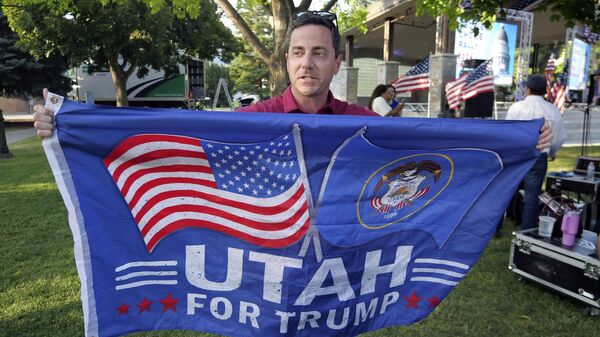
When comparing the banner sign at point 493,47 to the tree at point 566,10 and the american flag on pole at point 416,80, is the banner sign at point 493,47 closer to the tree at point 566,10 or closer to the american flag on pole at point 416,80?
the american flag on pole at point 416,80

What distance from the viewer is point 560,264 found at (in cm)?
395

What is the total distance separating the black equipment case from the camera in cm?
368

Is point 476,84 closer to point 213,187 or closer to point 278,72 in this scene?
point 278,72

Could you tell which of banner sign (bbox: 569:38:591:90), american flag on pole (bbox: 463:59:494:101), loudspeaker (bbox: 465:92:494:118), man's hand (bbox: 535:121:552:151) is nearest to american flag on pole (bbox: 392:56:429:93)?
american flag on pole (bbox: 463:59:494:101)

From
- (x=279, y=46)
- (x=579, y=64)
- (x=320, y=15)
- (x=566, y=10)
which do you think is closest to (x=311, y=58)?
(x=320, y=15)

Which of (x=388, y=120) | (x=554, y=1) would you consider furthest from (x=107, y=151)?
(x=554, y=1)

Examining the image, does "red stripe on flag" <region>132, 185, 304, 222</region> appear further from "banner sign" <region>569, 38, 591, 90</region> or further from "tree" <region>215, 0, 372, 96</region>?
"banner sign" <region>569, 38, 591, 90</region>

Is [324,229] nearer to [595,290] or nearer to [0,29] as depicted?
[595,290]

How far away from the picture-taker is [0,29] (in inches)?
776

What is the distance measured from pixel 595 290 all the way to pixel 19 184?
951cm

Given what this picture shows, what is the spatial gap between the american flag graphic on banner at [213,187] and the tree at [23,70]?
20421 millimetres

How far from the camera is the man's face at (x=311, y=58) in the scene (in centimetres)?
193

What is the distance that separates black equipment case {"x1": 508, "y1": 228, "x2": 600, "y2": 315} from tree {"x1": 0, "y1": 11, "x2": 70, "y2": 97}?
20.9m

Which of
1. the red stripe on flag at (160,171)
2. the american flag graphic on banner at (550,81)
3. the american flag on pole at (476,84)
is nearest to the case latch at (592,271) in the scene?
the red stripe on flag at (160,171)
